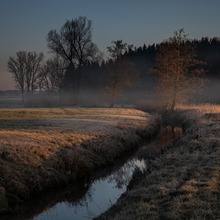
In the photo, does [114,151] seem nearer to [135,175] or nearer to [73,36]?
[135,175]

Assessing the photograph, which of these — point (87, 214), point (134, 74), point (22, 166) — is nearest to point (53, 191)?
point (22, 166)

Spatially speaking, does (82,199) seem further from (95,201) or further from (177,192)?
(177,192)

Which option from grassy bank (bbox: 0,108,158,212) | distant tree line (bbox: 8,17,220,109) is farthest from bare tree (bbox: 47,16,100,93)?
grassy bank (bbox: 0,108,158,212)

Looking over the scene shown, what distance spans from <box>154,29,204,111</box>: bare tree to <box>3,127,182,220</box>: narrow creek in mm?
28647

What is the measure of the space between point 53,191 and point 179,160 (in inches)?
198

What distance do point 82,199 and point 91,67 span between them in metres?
98.9

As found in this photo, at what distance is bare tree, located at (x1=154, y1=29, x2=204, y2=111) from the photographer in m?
44.8

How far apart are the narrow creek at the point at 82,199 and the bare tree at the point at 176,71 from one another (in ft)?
94.0

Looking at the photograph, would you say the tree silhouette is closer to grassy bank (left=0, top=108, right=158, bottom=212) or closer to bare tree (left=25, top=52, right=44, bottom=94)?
bare tree (left=25, top=52, right=44, bottom=94)

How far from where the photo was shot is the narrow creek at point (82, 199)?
38.3 ft

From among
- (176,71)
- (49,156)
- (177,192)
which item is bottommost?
(177,192)

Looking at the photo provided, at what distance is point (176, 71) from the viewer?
45.1m

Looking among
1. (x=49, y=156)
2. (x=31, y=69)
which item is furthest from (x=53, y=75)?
(x=49, y=156)

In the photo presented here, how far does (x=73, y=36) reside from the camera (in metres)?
62.1
